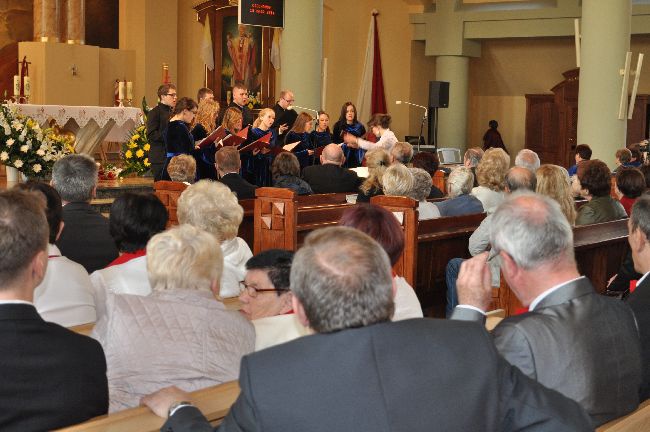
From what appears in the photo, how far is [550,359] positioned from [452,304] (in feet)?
13.1

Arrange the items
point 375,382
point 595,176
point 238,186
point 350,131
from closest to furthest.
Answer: point 375,382 → point 595,176 → point 238,186 → point 350,131

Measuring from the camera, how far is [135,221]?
14.3ft

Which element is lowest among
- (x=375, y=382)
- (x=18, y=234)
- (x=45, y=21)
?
(x=375, y=382)

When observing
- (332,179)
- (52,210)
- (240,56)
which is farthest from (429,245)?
(240,56)

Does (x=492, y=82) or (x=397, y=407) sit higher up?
(x=492, y=82)

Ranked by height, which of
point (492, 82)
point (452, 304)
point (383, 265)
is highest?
point (492, 82)

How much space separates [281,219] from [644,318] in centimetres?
359

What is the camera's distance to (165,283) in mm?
3086

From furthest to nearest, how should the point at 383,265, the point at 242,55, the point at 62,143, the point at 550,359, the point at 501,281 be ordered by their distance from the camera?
the point at 242,55
the point at 62,143
the point at 501,281
the point at 550,359
the point at 383,265

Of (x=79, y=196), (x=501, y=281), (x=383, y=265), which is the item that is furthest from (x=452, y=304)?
(x=383, y=265)

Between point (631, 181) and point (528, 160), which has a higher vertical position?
point (528, 160)

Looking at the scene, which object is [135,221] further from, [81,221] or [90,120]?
[90,120]

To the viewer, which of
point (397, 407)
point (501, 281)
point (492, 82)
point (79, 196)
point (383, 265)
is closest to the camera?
Result: point (397, 407)

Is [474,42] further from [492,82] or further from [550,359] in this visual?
[550,359]
